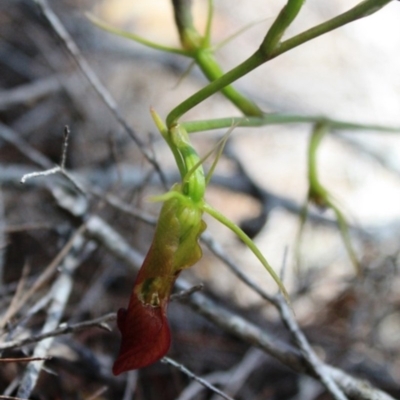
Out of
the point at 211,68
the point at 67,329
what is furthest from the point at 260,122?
the point at 67,329

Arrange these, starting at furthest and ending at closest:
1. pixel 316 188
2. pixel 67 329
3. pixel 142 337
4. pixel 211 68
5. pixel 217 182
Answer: pixel 217 182 < pixel 316 188 < pixel 211 68 < pixel 67 329 < pixel 142 337

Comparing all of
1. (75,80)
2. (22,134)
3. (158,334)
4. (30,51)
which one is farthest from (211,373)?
(30,51)

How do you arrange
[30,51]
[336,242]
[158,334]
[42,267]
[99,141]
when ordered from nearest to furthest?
1. [158,334]
2. [42,267]
3. [336,242]
4. [99,141]
5. [30,51]

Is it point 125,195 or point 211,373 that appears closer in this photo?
point 211,373

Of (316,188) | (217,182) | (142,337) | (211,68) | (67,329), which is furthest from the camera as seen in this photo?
(217,182)

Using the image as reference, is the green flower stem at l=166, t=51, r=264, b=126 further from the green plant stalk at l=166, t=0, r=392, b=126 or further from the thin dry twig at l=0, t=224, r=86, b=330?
the thin dry twig at l=0, t=224, r=86, b=330

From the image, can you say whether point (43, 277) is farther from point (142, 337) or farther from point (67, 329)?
point (142, 337)

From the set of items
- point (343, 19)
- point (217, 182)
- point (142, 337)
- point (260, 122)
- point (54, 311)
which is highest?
point (217, 182)

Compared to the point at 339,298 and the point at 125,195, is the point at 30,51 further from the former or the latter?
the point at 339,298
